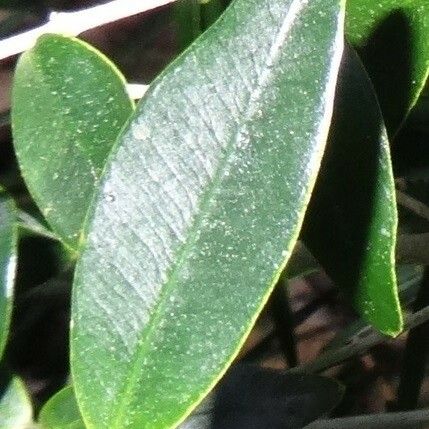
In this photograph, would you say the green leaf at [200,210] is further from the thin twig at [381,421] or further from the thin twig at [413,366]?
the thin twig at [413,366]

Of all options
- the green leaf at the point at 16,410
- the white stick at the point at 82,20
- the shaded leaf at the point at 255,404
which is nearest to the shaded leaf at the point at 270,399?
the shaded leaf at the point at 255,404

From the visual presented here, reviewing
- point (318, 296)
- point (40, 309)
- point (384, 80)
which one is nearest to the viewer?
point (384, 80)

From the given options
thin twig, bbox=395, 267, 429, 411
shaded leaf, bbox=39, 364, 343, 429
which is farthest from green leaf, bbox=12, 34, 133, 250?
thin twig, bbox=395, 267, 429, 411

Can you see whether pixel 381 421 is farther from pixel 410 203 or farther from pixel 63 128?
pixel 63 128

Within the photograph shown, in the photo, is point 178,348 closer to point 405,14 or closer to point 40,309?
point 405,14

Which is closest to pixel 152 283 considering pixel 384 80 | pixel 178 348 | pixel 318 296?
pixel 178 348

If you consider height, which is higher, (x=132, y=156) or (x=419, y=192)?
(x=132, y=156)
